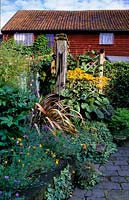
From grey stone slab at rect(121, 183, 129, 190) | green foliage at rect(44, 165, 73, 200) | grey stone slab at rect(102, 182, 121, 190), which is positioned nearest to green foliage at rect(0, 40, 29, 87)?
green foliage at rect(44, 165, 73, 200)

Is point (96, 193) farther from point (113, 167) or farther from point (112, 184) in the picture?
point (113, 167)

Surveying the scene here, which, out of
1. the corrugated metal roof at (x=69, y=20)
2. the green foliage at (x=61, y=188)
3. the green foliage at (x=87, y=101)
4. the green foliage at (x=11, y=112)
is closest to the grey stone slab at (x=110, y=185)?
the green foliage at (x=61, y=188)

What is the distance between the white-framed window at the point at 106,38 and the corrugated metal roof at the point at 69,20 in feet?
1.78

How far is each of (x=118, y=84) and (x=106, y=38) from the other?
1501 centimetres

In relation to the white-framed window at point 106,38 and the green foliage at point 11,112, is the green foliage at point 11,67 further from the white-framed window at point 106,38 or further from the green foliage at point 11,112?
the white-framed window at point 106,38

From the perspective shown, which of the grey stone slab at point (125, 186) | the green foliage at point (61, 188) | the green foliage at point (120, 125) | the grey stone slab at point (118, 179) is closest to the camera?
the green foliage at point (61, 188)

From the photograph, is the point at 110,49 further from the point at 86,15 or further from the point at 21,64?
the point at 21,64

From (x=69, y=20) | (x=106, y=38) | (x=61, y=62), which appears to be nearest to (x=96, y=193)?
(x=61, y=62)

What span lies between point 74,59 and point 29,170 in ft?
16.3

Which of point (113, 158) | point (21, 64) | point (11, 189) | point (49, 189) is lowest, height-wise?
point (113, 158)

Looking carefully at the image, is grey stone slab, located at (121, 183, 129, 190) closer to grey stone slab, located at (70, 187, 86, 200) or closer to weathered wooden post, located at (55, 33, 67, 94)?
grey stone slab, located at (70, 187, 86, 200)

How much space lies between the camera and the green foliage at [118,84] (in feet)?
28.1

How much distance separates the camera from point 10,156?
3.18 metres

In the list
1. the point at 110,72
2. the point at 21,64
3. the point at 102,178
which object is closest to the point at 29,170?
the point at 102,178
